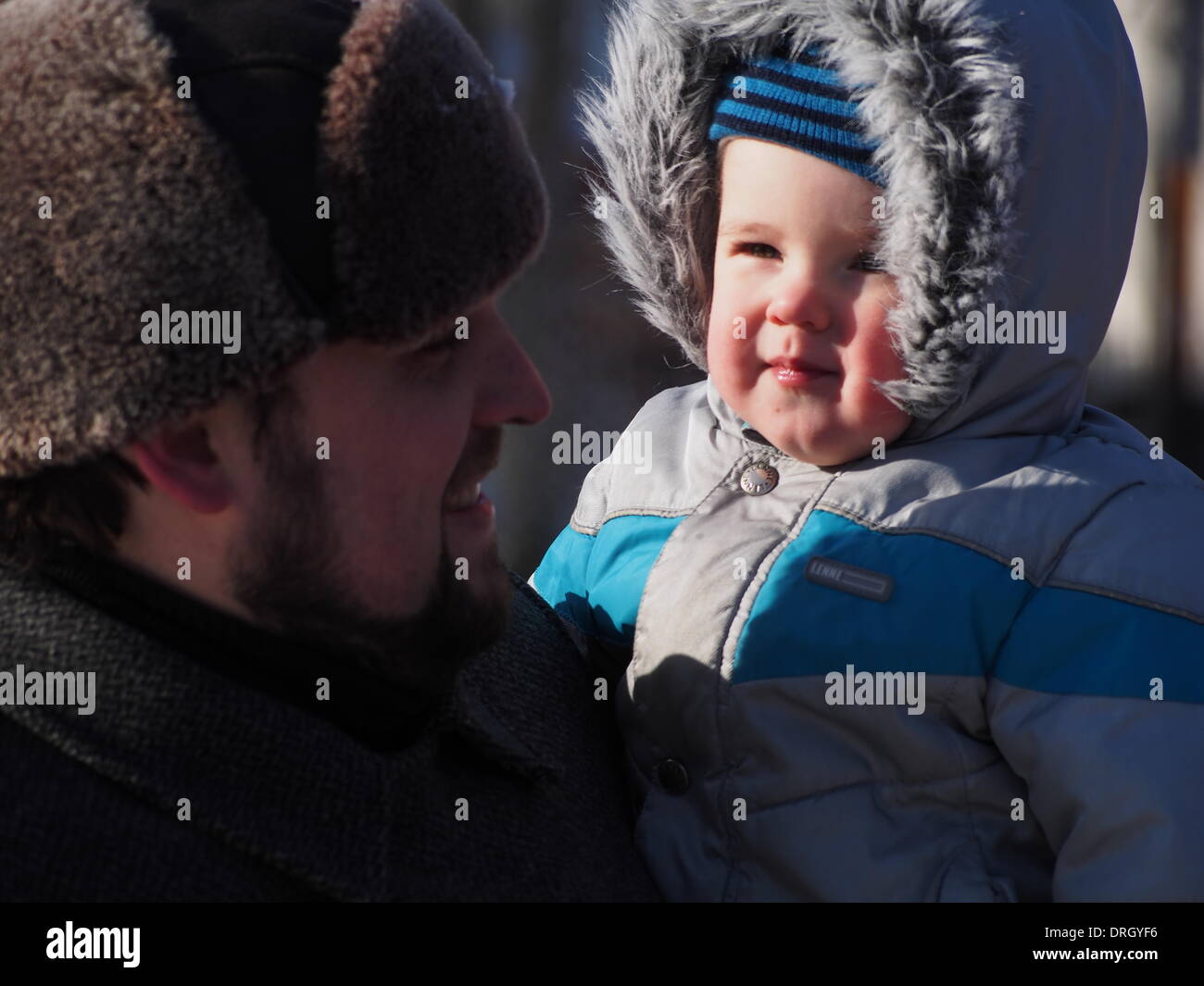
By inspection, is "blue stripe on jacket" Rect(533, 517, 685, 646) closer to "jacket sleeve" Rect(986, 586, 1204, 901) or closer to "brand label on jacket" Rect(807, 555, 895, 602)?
"brand label on jacket" Rect(807, 555, 895, 602)

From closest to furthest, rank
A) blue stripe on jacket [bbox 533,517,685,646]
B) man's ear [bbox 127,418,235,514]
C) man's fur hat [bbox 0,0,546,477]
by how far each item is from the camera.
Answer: man's fur hat [bbox 0,0,546,477] → man's ear [bbox 127,418,235,514] → blue stripe on jacket [bbox 533,517,685,646]

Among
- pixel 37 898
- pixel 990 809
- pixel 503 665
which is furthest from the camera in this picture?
pixel 503 665

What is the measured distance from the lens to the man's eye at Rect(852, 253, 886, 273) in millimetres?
1911

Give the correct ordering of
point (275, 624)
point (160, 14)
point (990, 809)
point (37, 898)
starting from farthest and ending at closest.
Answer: point (990, 809) → point (275, 624) → point (160, 14) → point (37, 898)

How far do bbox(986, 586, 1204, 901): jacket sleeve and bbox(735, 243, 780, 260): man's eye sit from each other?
59cm

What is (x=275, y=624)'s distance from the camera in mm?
1589

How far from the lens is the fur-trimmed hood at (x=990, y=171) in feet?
6.00

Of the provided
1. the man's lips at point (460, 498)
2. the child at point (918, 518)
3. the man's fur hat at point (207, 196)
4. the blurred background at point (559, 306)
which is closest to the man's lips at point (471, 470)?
the man's lips at point (460, 498)

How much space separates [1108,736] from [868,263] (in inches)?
27.5

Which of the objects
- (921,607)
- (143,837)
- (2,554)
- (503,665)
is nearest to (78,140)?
(2,554)

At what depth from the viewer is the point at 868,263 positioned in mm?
1925

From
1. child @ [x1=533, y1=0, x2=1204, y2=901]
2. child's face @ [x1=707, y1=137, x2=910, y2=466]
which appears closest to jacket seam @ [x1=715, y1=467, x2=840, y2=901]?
child @ [x1=533, y1=0, x2=1204, y2=901]

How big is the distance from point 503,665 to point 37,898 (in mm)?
747
